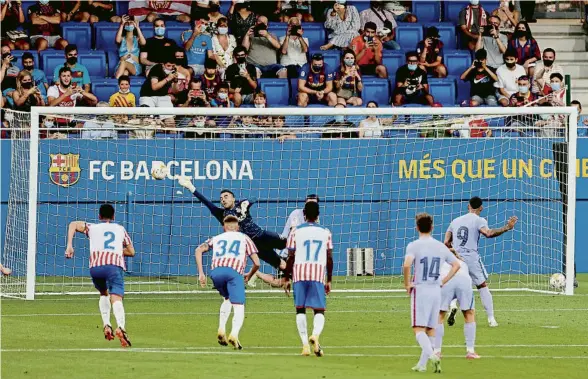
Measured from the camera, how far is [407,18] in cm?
2948

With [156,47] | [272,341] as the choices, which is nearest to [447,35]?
[156,47]

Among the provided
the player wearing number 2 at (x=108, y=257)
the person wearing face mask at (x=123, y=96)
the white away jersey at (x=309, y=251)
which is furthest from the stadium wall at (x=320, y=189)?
the white away jersey at (x=309, y=251)

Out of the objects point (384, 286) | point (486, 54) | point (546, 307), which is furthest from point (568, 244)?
point (486, 54)

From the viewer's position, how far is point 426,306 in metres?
12.9

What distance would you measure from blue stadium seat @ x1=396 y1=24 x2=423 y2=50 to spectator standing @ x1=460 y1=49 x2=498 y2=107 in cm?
205

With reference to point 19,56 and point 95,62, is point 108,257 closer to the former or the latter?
point 19,56

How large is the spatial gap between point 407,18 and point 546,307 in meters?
10.9

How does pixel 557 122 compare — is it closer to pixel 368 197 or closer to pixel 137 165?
pixel 368 197

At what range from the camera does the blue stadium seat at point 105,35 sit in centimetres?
2756

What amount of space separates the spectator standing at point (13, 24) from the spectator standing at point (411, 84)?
7.45 metres

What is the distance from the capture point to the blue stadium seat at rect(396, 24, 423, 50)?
2875 cm

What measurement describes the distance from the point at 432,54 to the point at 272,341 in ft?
43.0

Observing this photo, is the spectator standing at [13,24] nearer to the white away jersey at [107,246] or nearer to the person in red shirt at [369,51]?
the person in red shirt at [369,51]

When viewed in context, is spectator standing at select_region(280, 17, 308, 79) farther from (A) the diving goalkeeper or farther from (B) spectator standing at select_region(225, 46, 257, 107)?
(A) the diving goalkeeper
